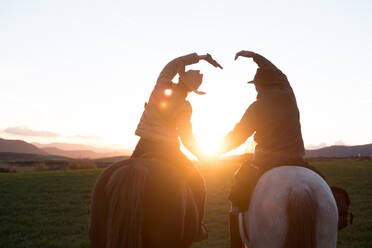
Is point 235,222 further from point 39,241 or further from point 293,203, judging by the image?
point 39,241

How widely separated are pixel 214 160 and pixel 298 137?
1.39 m

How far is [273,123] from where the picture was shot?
481cm

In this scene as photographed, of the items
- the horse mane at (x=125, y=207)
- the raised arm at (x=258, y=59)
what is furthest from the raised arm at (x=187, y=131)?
the raised arm at (x=258, y=59)

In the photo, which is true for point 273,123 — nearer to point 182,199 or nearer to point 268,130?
point 268,130

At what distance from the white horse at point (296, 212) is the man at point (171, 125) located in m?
0.97

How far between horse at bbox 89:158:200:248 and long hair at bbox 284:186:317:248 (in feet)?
4.07

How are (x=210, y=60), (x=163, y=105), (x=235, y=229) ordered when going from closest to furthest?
(x=163, y=105), (x=235, y=229), (x=210, y=60)

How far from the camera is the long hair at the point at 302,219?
12.7 feet

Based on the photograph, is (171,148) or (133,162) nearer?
(133,162)

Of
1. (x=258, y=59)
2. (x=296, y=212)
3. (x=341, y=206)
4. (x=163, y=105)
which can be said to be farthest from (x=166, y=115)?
(x=341, y=206)

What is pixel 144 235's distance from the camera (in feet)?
12.4

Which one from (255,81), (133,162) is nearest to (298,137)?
(255,81)

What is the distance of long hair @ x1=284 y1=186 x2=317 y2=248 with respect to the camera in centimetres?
388

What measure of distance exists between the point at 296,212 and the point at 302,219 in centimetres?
10
